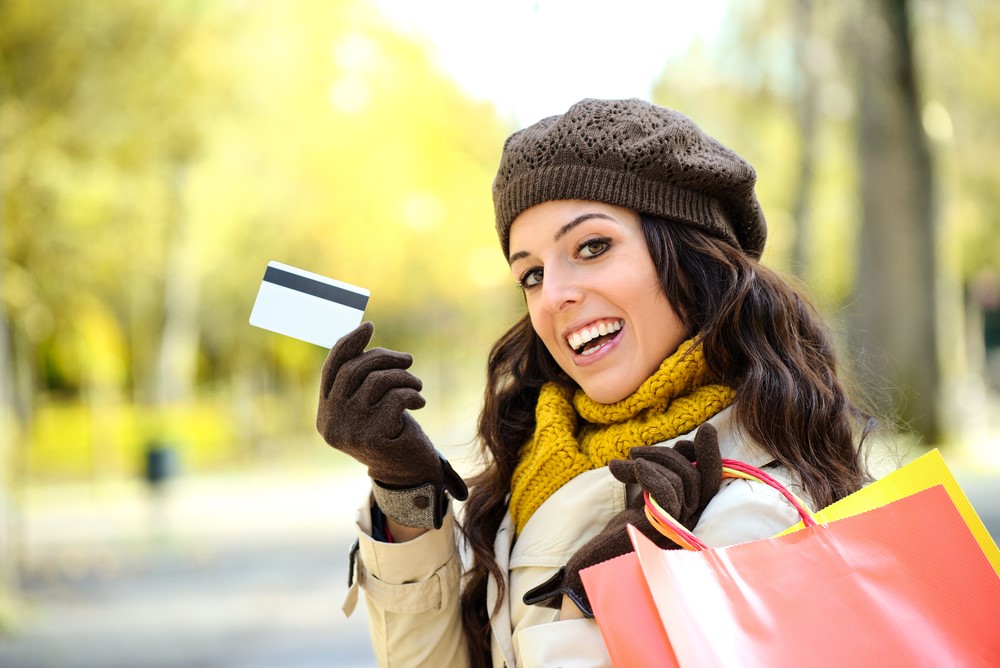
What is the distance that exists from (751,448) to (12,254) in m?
10.1

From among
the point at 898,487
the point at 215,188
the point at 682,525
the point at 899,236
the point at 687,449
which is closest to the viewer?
the point at 898,487

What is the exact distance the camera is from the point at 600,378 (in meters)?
1.87

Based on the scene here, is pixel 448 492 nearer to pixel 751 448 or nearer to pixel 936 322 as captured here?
pixel 751 448

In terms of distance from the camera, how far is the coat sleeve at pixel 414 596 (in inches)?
76.2

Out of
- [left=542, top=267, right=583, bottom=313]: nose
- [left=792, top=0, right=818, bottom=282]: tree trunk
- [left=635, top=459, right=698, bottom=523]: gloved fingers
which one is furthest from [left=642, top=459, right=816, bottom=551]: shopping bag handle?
[left=792, top=0, right=818, bottom=282]: tree trunk

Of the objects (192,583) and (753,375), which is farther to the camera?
(192,583)

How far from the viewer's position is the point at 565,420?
6.53 feet

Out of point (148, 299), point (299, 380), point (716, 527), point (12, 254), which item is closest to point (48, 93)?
point (12, 254)

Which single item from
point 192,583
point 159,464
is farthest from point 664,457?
point 159,464

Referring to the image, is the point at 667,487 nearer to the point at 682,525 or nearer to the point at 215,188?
the point at 682,525

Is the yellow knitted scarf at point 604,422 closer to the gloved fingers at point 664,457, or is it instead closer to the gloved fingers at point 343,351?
the gloved fingers at point 664,457

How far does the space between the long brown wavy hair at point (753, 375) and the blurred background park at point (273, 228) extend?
12.2 inches

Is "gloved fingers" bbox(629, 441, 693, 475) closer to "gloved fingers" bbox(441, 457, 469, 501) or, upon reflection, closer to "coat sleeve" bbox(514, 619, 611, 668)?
"coat sleeve" bbox(514, 619, 611, 668)

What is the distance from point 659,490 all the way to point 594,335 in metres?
0.45
